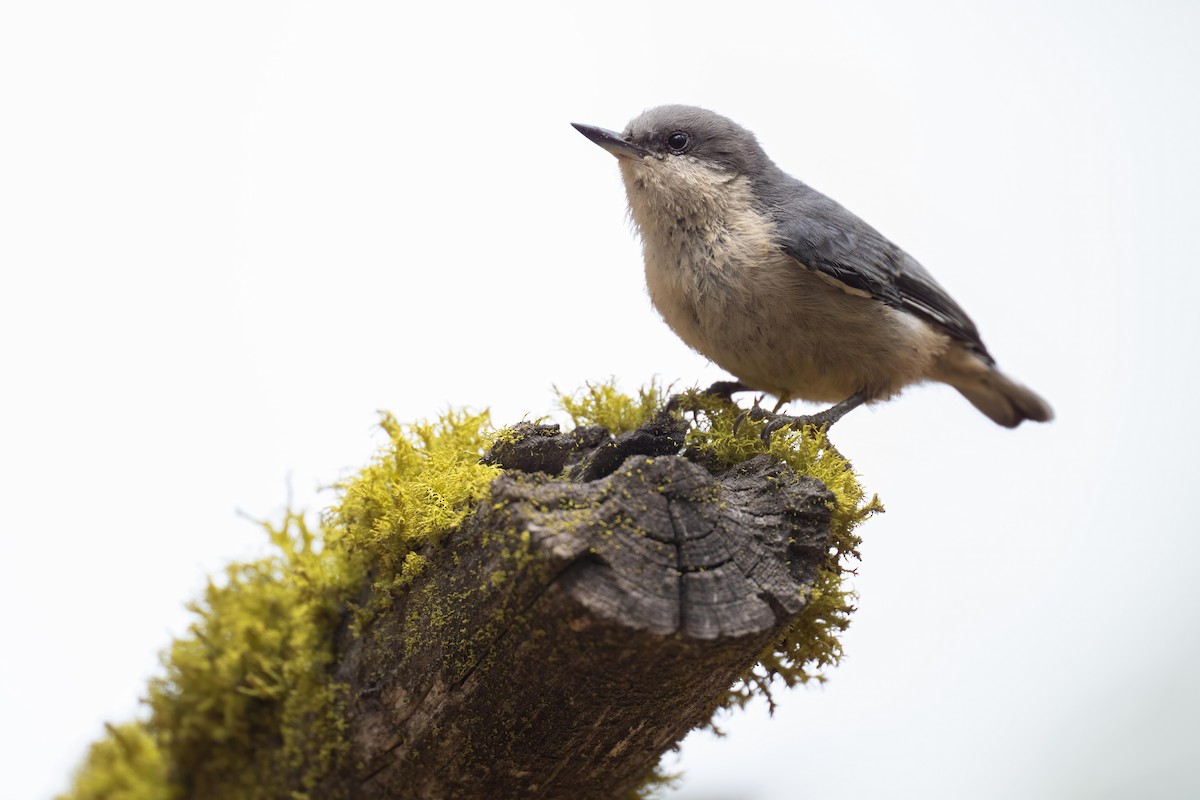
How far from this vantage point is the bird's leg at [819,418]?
3041 mm

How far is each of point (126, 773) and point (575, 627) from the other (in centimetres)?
165

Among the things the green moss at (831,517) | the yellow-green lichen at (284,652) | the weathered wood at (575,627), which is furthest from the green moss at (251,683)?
the green moss at (831,517)

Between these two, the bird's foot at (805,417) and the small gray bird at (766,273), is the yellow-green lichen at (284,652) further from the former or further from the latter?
the small gray bird at (766,273)

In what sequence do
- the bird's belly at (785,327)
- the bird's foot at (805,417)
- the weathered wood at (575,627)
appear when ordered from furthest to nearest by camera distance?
the bird's belly at (785,327)
the bird's foot at (805,417)
the weathered wood at (575,627)

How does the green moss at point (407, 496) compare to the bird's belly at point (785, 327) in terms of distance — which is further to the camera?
the bird's belly at point (785, 327)

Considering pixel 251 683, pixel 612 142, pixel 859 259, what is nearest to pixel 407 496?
pixel 251 683

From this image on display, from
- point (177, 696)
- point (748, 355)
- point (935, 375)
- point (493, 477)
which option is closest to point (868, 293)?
point (748, 355)

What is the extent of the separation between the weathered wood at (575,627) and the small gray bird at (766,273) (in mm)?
962

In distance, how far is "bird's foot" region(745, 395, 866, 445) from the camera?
9.86 ft

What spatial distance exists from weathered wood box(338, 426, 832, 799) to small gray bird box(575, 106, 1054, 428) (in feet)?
3.16

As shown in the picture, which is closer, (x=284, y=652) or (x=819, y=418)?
(x=284, y=652)

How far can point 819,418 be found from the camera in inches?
137

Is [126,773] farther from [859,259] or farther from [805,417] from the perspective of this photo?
[859,259]

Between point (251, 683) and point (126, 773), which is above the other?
point (251, 683)
